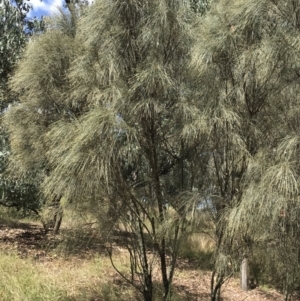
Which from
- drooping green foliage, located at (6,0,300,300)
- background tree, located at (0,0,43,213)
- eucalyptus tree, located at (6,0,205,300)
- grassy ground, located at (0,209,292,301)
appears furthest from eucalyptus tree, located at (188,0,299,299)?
background tree, located at (0,0,43,213)

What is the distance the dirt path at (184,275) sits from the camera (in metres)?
7.45

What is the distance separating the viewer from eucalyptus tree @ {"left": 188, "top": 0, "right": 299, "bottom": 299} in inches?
163

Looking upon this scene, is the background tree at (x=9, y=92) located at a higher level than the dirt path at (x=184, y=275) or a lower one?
higher

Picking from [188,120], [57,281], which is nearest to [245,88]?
[188,120]

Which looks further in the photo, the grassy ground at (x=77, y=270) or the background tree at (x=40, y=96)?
the background tree at (x=40, y=96)

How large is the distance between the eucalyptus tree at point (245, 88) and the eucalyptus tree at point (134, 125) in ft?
1.22

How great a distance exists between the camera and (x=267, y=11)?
4.29 metres

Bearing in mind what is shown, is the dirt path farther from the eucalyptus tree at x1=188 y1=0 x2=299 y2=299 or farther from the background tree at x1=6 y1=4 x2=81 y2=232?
the eucalyptus tree at x1=188 y1=0 x2=299 y2=299

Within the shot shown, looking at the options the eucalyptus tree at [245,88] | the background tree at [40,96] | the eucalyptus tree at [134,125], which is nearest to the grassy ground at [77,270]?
the eucalyptus tree at [134,125]

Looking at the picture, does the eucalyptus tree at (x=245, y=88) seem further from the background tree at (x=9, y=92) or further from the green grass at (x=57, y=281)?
the background tree at (x=9, y=92)

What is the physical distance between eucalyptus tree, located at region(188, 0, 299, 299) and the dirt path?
3070mm

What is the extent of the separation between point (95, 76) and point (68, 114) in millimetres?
1964

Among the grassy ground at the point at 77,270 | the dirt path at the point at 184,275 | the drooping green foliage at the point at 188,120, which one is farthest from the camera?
the dirt path at the point at 184,275

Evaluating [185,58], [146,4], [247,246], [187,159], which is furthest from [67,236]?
[146,4]
